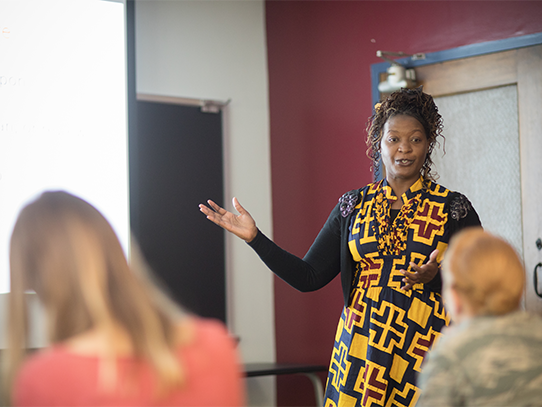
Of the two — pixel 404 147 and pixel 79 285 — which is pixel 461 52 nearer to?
pixel 404 147

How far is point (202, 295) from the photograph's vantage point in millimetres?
3768

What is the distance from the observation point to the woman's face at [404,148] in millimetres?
1967

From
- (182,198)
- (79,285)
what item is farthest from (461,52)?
(79,285)

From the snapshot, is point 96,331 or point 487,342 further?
point 487,342

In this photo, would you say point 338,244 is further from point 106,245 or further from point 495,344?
point 106,245

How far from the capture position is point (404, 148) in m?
1.96

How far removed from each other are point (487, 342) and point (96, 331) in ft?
2.22

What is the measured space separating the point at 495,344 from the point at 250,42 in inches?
128

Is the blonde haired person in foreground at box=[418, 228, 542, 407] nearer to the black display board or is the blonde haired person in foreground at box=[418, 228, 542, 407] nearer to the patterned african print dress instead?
the patterned african print dress

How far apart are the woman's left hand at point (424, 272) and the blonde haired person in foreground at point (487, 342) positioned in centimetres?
53

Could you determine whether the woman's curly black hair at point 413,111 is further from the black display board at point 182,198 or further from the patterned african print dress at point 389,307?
the black display board at point 182,198

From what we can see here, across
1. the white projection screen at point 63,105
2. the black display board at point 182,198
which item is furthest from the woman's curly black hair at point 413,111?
the black display board at point 182,198

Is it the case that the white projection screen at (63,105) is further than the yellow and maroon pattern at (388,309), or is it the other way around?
the white projection screen at (63,105)

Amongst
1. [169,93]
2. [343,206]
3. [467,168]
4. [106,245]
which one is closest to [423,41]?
[467,168]
